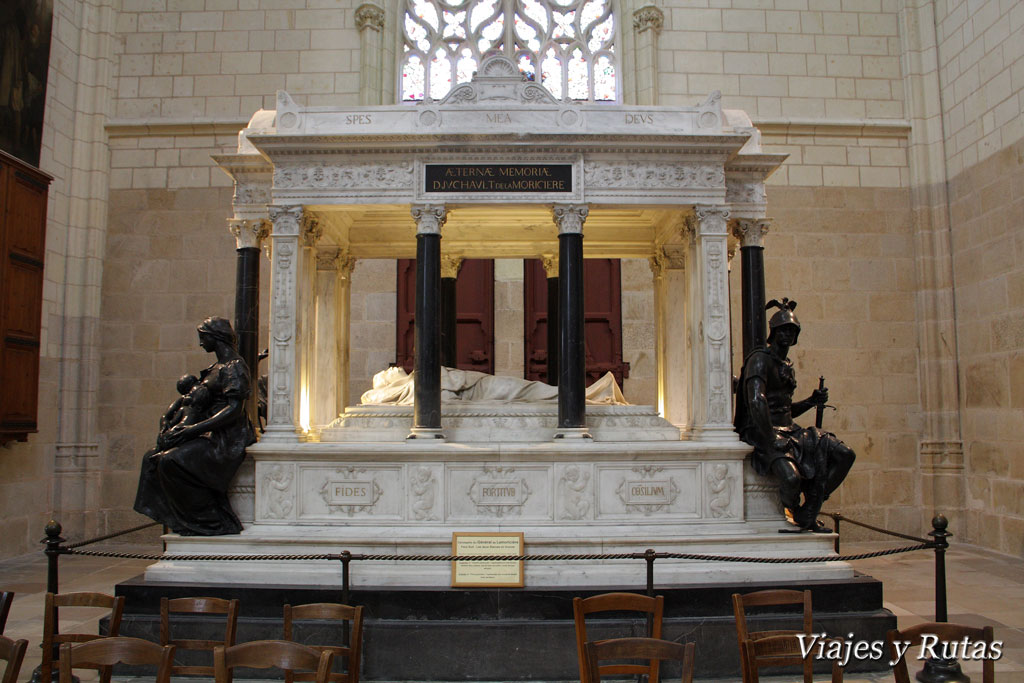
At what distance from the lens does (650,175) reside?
Answer: 22.2 feet

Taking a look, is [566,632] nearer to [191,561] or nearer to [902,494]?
[191,561]

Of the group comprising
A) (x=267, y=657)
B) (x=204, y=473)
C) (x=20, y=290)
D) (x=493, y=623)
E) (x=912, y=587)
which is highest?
(x=20, y=290)

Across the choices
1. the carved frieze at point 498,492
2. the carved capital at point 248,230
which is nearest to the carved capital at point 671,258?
the carved frieze at point 498,492

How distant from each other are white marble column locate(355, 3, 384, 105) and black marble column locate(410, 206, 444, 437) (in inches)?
189

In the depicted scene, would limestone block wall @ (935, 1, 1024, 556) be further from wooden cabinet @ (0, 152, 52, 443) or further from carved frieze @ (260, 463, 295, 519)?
wooden cabinet @ (0, 152, 52, 443)

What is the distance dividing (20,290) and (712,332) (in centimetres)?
762

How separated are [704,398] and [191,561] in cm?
429

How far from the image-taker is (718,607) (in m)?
5.79

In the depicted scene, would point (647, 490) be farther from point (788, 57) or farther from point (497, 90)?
point (788, 57)

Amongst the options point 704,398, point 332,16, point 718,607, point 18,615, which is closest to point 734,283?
point 704,398

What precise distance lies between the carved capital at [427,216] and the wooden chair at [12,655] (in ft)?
14.1

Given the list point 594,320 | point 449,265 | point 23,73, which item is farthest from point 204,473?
point 594,320

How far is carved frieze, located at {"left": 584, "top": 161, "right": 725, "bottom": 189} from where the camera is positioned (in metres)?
6.76

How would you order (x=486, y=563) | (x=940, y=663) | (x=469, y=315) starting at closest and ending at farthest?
(x=940, y=663) → (x=486, y=563) → (x=469, y=315)
